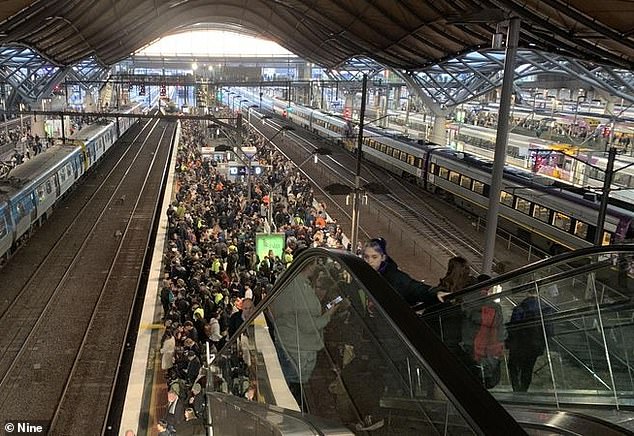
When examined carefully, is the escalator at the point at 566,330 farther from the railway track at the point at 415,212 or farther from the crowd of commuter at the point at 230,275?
the railway track at the point at 415,212

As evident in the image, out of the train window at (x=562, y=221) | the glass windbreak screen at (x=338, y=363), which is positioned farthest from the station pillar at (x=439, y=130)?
the glass windbreak screen at (x=338, y=363)

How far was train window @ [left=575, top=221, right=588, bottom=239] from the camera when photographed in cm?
1894

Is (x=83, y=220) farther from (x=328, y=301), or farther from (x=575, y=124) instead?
(x=575, y=124)

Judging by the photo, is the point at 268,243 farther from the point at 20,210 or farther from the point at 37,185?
the point at 37,185

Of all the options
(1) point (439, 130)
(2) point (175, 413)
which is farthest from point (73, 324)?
(1) point (439, 130)

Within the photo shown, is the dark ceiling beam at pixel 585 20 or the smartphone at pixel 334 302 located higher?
the dark ceiling beam at pixel 585 20

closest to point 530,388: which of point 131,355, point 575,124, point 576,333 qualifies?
point 576,333

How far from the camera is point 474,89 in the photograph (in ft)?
141

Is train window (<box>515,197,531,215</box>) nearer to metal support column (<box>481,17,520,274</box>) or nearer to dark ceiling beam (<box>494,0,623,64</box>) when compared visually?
dark ceiling beam (<box>494,0,623,64</box>)

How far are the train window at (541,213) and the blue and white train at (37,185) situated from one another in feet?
58.6

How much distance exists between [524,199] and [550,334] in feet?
57.2

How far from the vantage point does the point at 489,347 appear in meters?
5.11

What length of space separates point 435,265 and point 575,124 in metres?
25.1

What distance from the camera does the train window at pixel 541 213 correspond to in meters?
20.8
